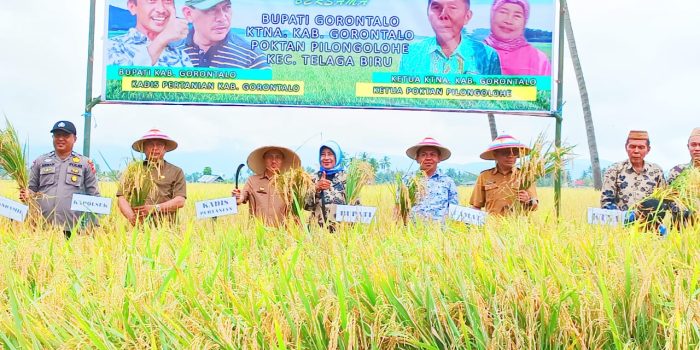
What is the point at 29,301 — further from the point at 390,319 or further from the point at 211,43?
the point at 211,43

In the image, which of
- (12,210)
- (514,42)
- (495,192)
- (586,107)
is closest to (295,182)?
(495,192)

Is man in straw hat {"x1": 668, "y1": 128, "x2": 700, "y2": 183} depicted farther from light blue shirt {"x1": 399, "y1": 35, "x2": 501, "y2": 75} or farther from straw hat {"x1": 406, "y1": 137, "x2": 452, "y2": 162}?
light blue shirt {"x1": 399, "y1": 35, "x2": 501, "y2": 75}

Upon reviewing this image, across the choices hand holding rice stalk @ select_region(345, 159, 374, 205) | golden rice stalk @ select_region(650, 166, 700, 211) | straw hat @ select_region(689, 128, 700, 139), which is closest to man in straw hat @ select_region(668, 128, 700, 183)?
straw hat @ select_region(689, 128, 700, 139)

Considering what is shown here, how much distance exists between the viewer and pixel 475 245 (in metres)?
2.73

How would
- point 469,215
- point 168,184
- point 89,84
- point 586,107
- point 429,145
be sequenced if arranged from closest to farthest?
point 469,215
point 168,184
point 429,145
point 89,84
point 586,107

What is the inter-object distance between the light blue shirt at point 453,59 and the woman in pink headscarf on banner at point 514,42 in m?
0.10

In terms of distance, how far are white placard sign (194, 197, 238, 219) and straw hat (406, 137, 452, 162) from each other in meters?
1.60

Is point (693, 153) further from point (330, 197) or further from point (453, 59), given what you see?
point (330, 197)

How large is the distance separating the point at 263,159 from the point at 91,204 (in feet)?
4.52

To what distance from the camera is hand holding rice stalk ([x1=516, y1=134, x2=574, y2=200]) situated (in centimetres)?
448

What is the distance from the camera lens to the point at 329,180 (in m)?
4.90

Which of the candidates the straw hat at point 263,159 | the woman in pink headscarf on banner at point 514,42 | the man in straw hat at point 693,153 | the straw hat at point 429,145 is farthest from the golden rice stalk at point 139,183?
the man in straw hat at point 693,153

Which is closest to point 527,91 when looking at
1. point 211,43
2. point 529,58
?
point 529,58

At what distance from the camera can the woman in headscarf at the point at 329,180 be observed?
16.1 feet
